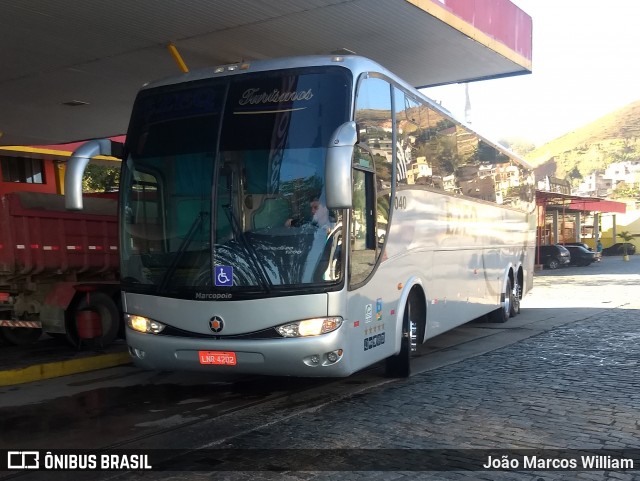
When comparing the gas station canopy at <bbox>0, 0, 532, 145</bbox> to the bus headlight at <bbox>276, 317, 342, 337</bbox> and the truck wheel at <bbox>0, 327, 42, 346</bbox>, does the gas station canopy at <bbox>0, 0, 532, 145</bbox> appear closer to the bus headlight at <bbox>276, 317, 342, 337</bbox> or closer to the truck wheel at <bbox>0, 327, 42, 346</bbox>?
the truck wheel at <bbox>0, 327, 42, 346</bbox>

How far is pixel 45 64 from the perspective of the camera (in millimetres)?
11812

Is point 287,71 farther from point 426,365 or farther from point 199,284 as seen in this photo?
point 426,365

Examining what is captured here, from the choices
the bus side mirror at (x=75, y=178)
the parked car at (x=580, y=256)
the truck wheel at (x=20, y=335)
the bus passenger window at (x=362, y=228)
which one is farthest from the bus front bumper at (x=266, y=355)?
the parked car at (x=580, y=256)

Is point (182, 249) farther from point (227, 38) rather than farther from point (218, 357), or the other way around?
point (227, 38)

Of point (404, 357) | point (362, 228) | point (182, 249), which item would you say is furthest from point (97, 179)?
point (362, 228)

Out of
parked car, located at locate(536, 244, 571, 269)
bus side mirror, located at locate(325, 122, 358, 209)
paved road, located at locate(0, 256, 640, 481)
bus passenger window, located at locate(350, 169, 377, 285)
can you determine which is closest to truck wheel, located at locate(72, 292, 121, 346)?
paved road, located at locate(0, 256, 640, 481)

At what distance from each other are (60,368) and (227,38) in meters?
5.77

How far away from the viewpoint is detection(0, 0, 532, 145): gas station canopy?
30.9ft

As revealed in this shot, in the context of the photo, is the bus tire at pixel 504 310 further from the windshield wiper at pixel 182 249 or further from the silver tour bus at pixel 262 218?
the windshield wiper at pixel 182 249

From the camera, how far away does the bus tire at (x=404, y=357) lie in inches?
310

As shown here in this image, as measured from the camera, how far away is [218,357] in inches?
243

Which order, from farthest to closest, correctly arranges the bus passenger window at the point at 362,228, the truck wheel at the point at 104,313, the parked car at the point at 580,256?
the parked car at the point at 580,256
the truck wheel at the point at 104,313
the bus passenger window at the point at 362,228

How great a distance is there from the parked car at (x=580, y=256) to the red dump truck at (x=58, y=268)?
34.7 meters

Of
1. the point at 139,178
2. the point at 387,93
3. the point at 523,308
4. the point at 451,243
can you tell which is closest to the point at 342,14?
the point at 387,93
